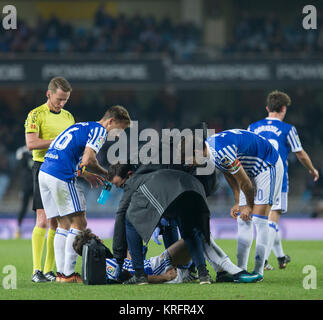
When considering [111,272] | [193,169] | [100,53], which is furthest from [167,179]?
[100,53]

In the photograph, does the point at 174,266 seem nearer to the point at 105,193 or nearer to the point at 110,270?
the point at 110,270

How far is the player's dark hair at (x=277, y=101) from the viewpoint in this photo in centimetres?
907

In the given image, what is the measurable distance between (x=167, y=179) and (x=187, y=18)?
19.5 m

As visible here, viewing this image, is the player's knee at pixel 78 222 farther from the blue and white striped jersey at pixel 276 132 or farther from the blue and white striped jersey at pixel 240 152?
the blue and white striped jersey at pixel 276 132

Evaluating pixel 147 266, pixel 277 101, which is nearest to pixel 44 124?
pixel 147 266

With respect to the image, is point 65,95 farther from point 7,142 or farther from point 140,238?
point 7,142

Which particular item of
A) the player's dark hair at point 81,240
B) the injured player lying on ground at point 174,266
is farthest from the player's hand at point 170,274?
the player's dark hair at point 81,240

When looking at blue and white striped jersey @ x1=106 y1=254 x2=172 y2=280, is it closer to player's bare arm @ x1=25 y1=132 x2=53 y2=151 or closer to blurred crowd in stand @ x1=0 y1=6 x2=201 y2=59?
player's bare arm @ x1=25 y1=132 x2=53 y2=151

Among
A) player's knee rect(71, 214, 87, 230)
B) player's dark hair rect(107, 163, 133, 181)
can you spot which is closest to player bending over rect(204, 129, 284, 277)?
player's dark hair rect(107, 163, 133, 181)

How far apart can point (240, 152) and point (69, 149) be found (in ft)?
5.73

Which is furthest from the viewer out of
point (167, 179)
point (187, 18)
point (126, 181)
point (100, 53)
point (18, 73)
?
point (187, 18)

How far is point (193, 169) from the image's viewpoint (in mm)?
6734

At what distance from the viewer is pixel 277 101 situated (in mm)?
9125

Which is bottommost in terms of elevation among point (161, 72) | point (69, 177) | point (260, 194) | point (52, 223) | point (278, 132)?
point (52, 223)
